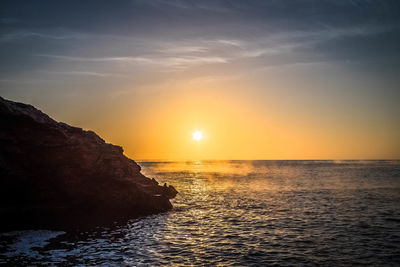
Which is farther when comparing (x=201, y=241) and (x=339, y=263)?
(x=201, y=241)

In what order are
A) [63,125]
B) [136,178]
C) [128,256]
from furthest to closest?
[136,178], [63,125], [128,256]

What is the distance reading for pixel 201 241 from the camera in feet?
76.8

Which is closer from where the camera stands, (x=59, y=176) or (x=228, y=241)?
(x=228, y=241)

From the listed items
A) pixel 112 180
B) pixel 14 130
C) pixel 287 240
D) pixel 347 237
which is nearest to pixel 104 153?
pixel 112 180

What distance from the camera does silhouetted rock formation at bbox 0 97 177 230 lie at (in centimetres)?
3378

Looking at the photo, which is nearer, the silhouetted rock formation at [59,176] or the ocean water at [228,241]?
the ocean water at [228,241]

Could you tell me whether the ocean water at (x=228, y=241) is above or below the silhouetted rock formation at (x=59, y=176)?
below

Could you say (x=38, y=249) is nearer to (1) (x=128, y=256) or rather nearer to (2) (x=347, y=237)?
(1) (x=128, y=256)

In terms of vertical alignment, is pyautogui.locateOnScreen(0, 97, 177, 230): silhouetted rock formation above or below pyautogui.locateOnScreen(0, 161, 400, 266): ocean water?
above

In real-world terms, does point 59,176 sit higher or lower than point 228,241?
higher

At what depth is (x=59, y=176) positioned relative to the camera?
122 feet

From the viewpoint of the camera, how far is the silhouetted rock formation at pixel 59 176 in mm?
33781

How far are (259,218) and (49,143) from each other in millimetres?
28622

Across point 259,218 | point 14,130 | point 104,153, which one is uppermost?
point 14,130
